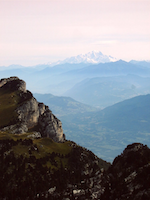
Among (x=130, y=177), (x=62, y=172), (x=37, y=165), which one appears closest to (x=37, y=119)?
(x=37, y=165)

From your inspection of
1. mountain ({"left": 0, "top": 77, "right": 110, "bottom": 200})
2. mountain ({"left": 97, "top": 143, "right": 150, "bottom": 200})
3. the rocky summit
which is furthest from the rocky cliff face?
mountain ({"left": 97, "top": 143, "right": 150, "bottom": 200})

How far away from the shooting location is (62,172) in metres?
114

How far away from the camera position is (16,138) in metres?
129

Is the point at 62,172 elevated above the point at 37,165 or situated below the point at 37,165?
below

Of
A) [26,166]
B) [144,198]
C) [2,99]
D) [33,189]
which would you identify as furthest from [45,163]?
[2,99]

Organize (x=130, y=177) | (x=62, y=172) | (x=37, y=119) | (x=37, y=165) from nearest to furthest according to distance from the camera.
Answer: (x=130, y=177) < (x=37, y=165) < (x=62, y=172) < (x=37, y=119)

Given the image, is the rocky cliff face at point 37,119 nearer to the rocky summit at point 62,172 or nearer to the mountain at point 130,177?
the rocky summit at point 62,172

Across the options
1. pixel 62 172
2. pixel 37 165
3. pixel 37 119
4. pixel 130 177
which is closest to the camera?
pixel 130 177

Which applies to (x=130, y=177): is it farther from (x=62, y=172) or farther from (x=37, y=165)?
(x=37, y=165)

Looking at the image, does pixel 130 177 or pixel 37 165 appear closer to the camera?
pixel 130 177

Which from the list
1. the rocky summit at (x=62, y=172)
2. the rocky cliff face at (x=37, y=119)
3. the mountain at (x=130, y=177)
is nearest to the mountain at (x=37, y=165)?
the rocky summit at (x=62, y=172)

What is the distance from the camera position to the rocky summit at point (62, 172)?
8844 cm

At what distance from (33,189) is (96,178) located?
1206 inches

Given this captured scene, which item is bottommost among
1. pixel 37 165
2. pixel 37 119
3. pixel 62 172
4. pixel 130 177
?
pixel 62 172
